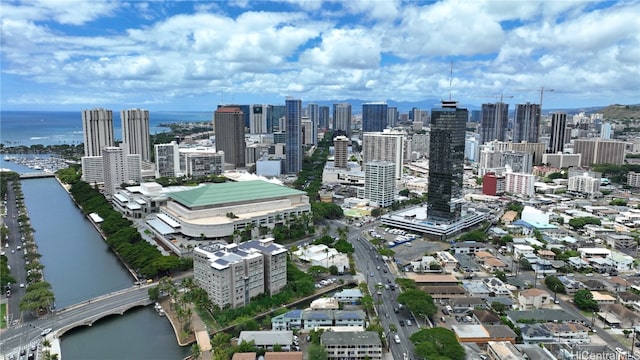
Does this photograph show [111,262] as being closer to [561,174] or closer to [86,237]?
[86,237]

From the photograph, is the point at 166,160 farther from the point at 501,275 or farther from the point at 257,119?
the point at 501,275

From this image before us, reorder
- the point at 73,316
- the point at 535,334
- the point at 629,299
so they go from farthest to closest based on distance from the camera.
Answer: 1. the point at 629,299
2. the point at 73,316
3. the point at 535,334

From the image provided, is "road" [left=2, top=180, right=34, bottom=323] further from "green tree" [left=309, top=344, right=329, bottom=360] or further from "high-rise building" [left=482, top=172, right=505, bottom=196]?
"high-rise building" [left=482, top=172, right=505, bottom=196]

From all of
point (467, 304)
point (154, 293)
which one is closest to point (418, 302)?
point (467, 304)

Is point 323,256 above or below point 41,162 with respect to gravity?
below

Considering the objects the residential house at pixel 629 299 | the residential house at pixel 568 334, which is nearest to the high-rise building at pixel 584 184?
the residential house at pixel 629 299

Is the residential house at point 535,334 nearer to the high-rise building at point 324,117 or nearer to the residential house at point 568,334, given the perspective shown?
the residential house at point 568,334

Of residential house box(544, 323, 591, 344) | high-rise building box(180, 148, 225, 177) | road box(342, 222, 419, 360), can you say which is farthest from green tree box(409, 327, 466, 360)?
high-rise building box(180, 148, 225, 177)
